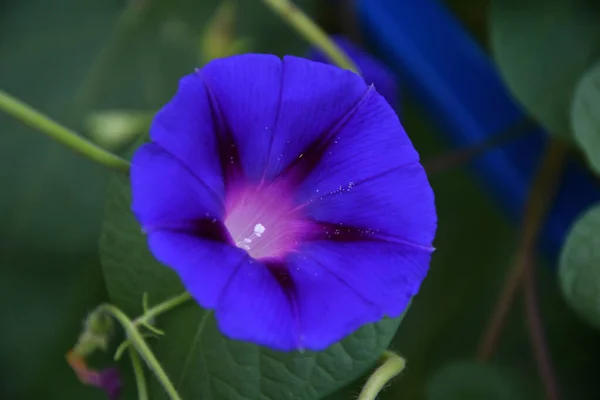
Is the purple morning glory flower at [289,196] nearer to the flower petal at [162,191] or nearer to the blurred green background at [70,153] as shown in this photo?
the flower petal at [162,191]

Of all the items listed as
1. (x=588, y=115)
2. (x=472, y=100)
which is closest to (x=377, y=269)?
(x=588, y=115)

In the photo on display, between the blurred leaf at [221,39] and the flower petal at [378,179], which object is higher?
the blurred leaf at [221,39]

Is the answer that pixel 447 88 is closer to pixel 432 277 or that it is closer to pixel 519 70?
pixel 519 70

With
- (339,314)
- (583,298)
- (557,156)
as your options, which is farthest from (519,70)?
(339,314)

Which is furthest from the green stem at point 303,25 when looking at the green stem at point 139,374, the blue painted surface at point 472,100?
the green stem at point 139,374

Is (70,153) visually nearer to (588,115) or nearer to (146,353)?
(146,353)

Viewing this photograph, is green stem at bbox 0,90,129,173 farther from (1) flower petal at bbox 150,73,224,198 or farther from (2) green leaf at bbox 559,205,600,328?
(2) green leaf at bbox 559,205,600,328

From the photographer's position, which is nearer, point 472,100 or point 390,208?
point 390,208
